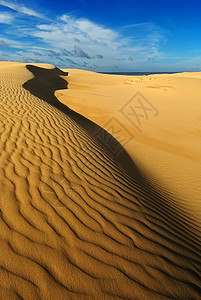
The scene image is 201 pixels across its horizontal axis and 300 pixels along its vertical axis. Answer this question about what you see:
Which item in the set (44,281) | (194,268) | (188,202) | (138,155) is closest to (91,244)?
(44,281)

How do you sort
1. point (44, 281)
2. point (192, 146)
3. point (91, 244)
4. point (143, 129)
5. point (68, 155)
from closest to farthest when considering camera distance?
point (44, 281)
point (91, 244)
point (68, 155)
point (192, 146)
point (143, 129)

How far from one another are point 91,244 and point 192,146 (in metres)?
6.29

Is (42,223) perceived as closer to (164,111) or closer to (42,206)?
(42,206)

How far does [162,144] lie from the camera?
22.7 feet

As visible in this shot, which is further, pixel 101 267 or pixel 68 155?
pixel 68 155

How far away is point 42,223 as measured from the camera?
6.40 ft

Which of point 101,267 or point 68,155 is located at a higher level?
point 68,155

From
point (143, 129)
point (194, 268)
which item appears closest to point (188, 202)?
point (194, 268)

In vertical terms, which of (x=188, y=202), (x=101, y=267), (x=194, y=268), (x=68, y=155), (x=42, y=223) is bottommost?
(x=188, y=202)

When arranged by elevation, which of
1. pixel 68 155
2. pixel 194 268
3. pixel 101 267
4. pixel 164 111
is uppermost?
pixel 164 111

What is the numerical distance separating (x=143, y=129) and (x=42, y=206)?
22.8ft

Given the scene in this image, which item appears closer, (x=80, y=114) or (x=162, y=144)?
(x=162, y=144)

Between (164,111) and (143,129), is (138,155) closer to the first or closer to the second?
(143,129)

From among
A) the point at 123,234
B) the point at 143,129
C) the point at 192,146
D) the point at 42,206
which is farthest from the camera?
the point at 143,129
